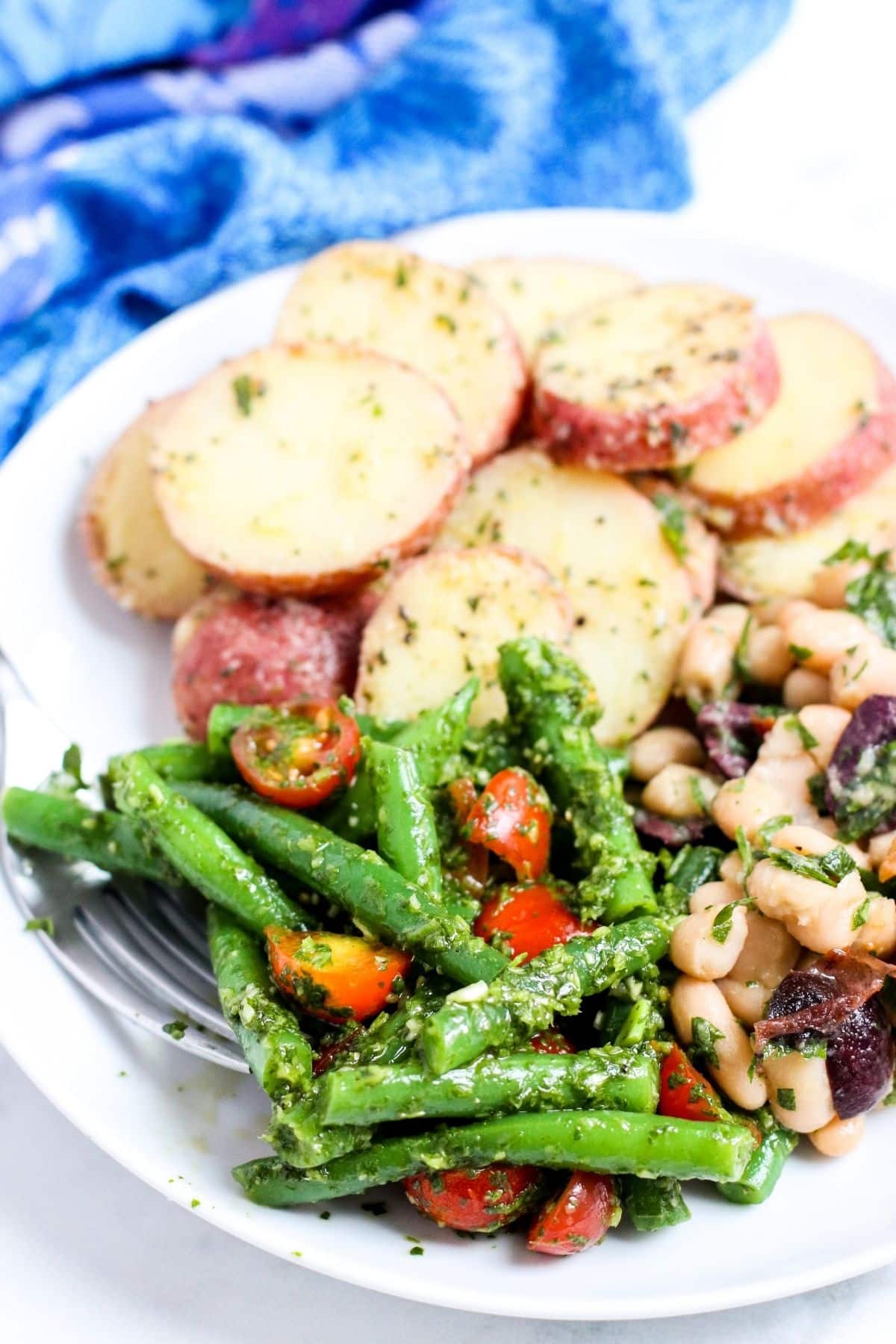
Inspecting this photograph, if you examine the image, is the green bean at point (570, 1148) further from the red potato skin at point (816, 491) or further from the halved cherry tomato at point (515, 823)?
the red potato skin at point (816, 491)

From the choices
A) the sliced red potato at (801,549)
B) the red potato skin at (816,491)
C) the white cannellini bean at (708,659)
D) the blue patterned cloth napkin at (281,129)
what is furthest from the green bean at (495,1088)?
the blue patterned cloth napkin at (281,129)

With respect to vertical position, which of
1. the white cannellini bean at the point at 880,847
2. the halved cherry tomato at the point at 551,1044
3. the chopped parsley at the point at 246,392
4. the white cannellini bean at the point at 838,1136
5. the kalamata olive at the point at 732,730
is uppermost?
the chopped parsley at the point at 246,392

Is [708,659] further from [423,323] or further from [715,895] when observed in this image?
[423,323]

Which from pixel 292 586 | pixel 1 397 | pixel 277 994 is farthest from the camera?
pixel 1 397

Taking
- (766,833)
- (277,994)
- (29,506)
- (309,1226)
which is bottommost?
(766,833)

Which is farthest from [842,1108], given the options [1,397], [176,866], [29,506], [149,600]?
[1,397]

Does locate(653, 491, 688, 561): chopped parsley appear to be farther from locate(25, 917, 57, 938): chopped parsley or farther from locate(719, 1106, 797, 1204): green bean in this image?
locate(25, 917, 57, 938): chopped parsley

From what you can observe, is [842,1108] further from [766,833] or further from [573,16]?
[573,16]
